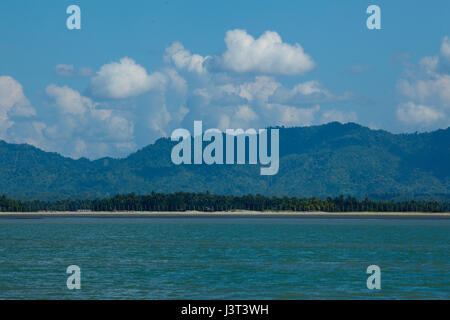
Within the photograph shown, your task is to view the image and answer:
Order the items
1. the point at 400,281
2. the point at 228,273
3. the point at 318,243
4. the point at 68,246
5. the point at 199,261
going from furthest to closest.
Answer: the point at 318,243, the point at 68,246, the point at 199,261, the point at 228,273, the point at 400,281

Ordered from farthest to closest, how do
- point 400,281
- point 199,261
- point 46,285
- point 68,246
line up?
point 68,246, point 199,261, point 400,281, point 46,285

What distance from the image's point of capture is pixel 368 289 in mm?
62688

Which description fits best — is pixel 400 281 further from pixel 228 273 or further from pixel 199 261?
pixel 199 261

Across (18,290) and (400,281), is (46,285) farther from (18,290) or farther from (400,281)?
(400,281)

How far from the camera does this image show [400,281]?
228ft
